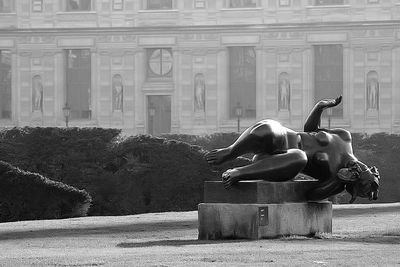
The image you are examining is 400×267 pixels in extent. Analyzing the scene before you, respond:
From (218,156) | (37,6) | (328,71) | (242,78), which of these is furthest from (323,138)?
(37,6)

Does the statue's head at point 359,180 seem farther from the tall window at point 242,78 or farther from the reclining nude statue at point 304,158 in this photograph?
the tall window at point 242,78

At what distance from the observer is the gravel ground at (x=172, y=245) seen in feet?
51.7

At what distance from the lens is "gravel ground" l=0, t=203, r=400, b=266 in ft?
51.7

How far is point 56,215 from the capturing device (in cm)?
2856

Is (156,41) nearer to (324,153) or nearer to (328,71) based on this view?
(328,71)

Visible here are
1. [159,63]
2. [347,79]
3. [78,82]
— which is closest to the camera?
[347,79]

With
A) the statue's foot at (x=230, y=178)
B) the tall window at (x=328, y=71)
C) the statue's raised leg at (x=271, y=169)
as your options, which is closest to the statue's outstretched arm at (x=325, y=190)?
the statue's raised leg at (x=271, y=169)

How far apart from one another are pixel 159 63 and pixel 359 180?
6620 cm

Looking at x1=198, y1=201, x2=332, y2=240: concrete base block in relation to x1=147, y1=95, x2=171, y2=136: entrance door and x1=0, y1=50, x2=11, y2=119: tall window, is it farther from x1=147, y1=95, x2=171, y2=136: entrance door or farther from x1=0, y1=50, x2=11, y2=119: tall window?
x1=0, y1=50, x2=11, y2=119: tall window

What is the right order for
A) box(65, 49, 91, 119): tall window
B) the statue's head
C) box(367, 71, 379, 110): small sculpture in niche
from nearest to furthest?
the statue's head, box(367, 71, 379, 110): small sculpture in niche, box(65, 49, 91, 119): tall window

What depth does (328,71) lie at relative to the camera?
275ft

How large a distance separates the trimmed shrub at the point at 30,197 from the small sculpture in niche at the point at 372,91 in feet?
178

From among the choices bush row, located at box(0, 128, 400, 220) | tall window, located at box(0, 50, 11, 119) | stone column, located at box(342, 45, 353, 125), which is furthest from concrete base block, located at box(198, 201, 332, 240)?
tall window, located at box(0, 50, 11, 119)

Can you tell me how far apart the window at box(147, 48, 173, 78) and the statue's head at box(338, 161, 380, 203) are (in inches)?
2570
